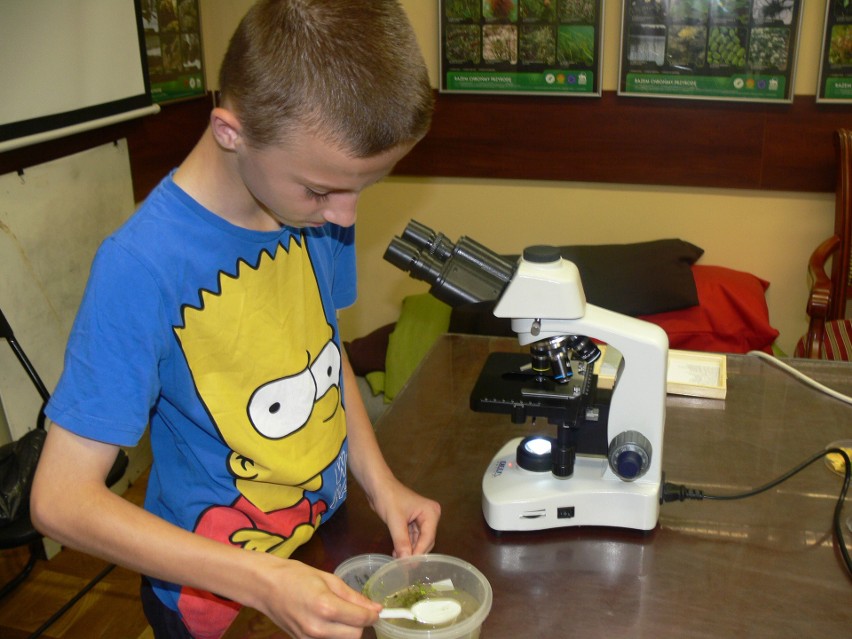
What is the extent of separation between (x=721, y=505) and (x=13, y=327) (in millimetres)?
1833

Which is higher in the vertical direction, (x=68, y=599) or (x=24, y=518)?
(x=24, y=518)

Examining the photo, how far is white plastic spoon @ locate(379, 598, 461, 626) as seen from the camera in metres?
0.86

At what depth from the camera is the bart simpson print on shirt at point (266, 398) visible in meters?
0.94

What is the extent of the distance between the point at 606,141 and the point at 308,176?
218 cm

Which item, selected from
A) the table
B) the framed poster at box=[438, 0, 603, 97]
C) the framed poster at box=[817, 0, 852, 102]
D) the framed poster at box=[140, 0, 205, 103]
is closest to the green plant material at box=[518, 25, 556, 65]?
the framed poster at box=[438, 0, 603, 97]

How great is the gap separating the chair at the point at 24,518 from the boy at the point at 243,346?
77cm

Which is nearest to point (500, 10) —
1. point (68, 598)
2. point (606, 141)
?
point (606, 141)

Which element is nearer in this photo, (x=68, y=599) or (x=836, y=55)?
(x=68, y=599)

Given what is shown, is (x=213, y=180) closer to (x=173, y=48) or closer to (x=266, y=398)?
(x=266, y=398)

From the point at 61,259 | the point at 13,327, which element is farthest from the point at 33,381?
the point at 61,259

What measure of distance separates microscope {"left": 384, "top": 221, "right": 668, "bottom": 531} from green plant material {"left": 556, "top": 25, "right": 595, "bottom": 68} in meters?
1.90

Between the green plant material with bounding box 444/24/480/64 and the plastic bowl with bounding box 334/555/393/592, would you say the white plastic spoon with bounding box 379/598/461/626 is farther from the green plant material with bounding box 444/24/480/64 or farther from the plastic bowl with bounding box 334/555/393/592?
the green plant material with bounding box 444/24/480/64

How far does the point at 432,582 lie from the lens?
3.09ft

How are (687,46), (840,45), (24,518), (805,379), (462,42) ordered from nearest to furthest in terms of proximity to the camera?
(805,379) < (24,518) < (840,45) < (687,46) < (462,42)
